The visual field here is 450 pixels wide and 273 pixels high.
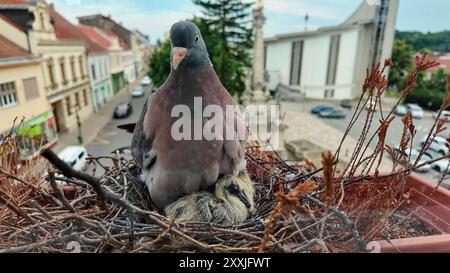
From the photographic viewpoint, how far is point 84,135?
1.60 metres

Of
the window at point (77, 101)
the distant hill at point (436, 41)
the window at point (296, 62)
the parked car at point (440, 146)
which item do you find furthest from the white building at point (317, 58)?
the distant hill at point (436, 41)

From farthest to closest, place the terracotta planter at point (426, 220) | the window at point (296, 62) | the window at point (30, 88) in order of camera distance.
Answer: the window at point (296, 62), the window at point (30, 88), the terracotta planter at point (426, 220)

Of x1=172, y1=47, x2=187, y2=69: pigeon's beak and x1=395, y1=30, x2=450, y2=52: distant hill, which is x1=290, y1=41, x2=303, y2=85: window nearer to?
x1=395, y1=30, x2=450, y2=52: distant hill

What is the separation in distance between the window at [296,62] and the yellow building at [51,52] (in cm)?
612

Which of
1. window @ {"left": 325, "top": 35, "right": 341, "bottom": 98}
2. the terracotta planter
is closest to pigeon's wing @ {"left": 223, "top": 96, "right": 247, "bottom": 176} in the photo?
the terracotta planter

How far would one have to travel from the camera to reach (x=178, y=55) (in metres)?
0.65

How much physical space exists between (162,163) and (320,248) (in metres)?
0.41

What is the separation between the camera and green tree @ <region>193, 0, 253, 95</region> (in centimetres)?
290

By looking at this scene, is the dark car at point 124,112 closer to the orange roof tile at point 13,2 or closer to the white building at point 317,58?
the orange roof tile at point 13,2

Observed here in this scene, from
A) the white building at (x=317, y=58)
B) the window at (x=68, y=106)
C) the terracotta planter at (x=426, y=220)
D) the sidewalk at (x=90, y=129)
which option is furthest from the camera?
the white building at (x=317, y=58)

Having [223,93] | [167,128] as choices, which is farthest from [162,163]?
[223,93]

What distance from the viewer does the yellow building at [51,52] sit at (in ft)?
3.89

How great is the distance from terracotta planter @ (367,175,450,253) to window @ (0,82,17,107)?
988 millimetres

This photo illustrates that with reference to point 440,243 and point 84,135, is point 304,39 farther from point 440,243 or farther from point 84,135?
point 440,243
